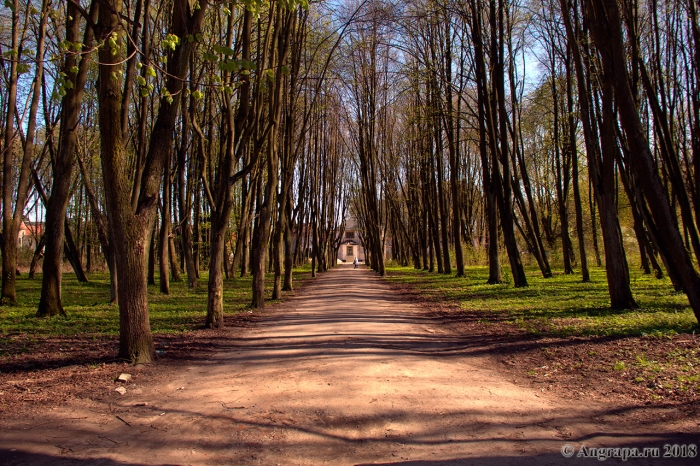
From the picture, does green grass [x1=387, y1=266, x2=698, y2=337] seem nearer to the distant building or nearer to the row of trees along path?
the row of trees along path

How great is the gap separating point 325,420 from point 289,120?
14858 mm

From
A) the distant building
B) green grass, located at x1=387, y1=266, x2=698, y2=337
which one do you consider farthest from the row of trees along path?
the distant building

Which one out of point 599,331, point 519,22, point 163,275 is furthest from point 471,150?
point 599,331

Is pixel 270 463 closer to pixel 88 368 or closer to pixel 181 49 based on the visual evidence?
pixel 88 368

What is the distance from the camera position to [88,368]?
6.49 metres

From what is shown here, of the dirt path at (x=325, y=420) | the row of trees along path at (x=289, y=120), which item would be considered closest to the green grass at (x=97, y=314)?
the row of trees along path at (x=289, y=120)

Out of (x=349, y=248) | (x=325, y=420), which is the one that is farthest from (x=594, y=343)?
(x=349, y=248)

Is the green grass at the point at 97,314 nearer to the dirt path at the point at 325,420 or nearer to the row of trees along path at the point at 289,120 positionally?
the row of trees along path at the point at 289,120

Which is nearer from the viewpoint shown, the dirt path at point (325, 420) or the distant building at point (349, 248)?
the dirt path at point (325, 420)

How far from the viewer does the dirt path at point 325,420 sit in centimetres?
383

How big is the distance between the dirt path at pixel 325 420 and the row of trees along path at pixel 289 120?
187 cm

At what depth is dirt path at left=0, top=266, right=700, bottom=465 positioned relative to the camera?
3.83m

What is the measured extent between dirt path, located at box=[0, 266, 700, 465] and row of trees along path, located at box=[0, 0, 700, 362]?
187 centimetres

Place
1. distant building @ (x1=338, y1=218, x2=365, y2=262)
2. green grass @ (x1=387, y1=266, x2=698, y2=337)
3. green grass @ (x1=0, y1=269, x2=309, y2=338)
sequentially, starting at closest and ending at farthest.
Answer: green grass @ (x1=387, y1=266, x2=698, y2=337)
green grass @ (x1=0, y1=269, x2=309, y2=338)
distant building @ (x1=338, y1=218, x2=365, y2=262)
